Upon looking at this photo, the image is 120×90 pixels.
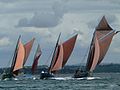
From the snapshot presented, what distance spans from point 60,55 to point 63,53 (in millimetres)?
1123

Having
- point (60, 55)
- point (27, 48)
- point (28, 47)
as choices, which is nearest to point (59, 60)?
point (60, 55)

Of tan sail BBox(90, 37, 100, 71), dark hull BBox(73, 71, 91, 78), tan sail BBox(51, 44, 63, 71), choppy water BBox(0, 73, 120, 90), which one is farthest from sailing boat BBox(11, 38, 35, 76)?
choppy water BBox(0, 73, 120, 90)

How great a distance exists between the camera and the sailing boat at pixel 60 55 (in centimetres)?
16455

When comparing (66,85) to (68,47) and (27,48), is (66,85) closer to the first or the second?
(68,47)

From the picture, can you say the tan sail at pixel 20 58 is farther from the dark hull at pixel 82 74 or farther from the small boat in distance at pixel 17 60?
the dark hull at pixel 82 74

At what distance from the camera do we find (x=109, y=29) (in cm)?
16000

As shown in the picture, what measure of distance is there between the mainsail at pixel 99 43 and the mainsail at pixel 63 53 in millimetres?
5070

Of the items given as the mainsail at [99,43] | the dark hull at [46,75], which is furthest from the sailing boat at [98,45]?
the dark hull at [46,75]

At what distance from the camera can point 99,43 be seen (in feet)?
521

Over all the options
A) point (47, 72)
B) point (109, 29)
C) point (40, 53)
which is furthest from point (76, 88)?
point (40, 53)

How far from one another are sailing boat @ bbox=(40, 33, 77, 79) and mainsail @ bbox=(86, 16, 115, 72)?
17.1ft

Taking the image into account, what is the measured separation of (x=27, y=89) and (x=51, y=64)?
53.0 metres

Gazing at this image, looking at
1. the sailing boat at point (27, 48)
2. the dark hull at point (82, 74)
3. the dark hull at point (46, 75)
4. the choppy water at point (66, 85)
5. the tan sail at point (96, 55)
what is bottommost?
the choppy water at point (66, 85)

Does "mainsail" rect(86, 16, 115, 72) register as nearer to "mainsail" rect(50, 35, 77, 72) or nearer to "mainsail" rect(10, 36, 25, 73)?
"mainsail" rect(50, 35, 77, 72)
